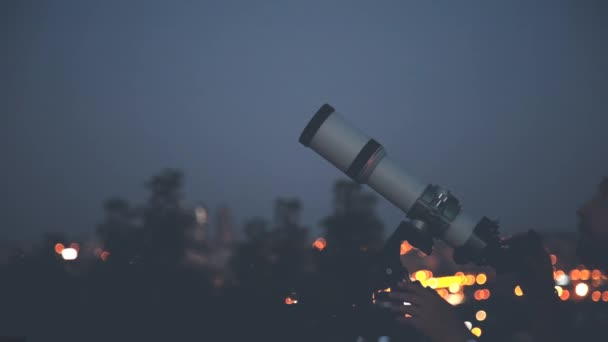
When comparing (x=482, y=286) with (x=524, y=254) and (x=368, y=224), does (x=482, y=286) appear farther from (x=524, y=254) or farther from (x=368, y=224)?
(x=524, y=254)

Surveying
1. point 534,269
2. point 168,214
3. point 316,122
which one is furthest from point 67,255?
point 168,214

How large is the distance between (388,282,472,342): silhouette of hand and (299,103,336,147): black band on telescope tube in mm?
1244

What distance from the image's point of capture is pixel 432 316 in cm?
256

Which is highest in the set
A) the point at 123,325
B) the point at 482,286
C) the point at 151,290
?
the point at 482,286

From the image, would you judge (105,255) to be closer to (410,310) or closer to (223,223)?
(410,310)

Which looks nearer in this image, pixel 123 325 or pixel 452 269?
pixel 123 325

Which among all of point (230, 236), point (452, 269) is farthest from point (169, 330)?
point (230, 236)

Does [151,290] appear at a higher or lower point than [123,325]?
higher

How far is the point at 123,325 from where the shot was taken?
3.20 meters

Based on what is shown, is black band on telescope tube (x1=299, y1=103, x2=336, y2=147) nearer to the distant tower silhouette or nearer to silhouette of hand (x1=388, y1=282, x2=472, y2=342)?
silhouette of hand (x1=388, y1=282, x2=472, y2=342)

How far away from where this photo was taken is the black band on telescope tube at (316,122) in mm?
3375

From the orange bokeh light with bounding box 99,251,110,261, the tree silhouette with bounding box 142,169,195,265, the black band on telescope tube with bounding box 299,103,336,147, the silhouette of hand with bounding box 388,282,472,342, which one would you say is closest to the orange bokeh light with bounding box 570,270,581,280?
the tree silhouette with bounding box 142,169,195,265

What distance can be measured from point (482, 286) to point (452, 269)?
2670 cm

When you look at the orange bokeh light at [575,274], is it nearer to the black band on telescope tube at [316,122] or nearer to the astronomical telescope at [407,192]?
the astronomical telescope at [407,192]
